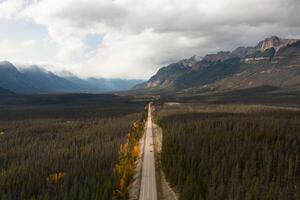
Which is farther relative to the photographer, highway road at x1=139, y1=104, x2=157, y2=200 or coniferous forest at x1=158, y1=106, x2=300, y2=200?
highway road at x1=139, y1=104, x2=157, y2=200

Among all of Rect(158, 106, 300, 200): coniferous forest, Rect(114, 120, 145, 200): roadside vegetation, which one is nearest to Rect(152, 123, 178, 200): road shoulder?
Rect(158, 106, 300, 200): coniferous forest

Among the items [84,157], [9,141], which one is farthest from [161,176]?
[9,141]

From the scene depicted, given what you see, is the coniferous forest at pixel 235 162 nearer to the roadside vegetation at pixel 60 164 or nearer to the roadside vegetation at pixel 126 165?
the roadside vegetation at pixel 126 165

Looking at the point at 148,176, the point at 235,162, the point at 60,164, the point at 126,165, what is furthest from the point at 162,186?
the point at 60,164

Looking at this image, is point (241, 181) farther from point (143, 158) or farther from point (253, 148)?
point (143, 158)

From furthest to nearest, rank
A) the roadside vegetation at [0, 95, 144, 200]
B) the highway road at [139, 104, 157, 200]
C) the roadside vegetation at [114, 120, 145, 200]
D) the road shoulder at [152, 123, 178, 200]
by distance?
the roadside vegetation at [0, 95, 144, 200]
the roadside vegetation at [114, 120, 145, 200]
the highway road at [139, 104, 157, 200]
the road shoulder at [152, 123, 178, 200]

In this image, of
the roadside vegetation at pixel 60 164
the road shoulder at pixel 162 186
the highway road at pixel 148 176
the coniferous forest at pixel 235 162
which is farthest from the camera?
the roadside vegetation at pixel 60 164

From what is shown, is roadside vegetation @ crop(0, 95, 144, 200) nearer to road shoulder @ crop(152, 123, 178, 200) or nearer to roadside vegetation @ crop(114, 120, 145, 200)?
roadside vegetation @ crop(114, 120, 145, 200)

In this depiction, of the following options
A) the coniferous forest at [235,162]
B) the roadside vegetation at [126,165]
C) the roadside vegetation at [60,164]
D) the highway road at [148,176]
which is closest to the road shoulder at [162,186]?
the highway road at [148,176]
